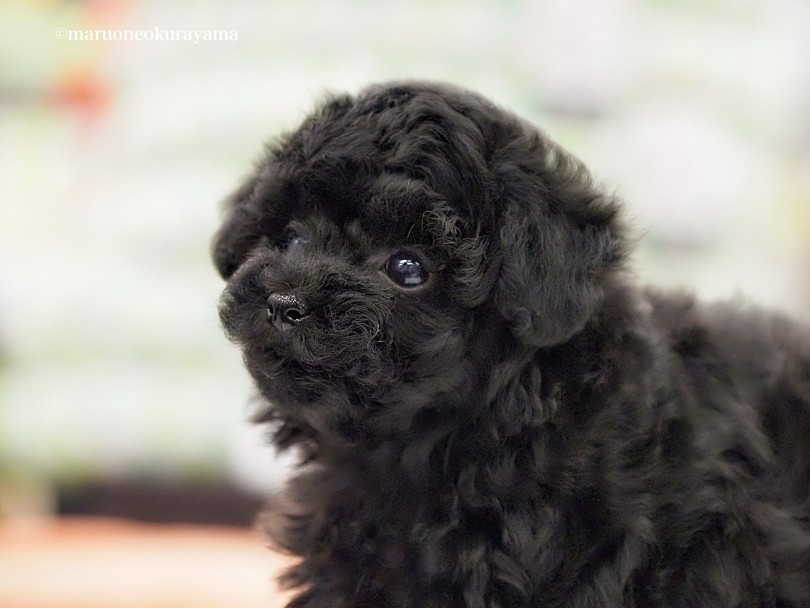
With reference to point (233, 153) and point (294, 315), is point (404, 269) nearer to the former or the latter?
point (294, 315)

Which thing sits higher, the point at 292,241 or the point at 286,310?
the point at 292,241

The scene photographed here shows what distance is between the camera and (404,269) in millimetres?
1366

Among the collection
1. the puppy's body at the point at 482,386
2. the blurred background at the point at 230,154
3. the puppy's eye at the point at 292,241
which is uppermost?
the blurred background at the point at 230,154

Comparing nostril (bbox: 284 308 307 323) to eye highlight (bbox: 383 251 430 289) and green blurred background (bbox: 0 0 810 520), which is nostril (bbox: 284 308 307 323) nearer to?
eye highlight (bbox: 383 251 430 289)

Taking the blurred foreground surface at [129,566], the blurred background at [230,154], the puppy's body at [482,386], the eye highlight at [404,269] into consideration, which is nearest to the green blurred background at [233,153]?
the blurred background at [230,154]

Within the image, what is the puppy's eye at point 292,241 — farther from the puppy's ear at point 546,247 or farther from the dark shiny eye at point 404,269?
the puppy's ear at point 546,247

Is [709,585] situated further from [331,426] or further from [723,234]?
[723,234]

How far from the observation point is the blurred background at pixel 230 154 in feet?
10.1

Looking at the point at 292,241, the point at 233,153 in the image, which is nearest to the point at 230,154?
the point at 233,153

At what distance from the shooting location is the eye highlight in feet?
4.48

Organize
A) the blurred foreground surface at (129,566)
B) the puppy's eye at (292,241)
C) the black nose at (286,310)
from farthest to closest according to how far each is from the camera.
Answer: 1. the blurred foreground surface at (129,566)
2. the puppy's eye at (292,241)
3. the black nose at (286,310)

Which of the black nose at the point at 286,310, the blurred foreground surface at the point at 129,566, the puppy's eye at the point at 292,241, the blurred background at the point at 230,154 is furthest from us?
the blurred background at the point at 230,154

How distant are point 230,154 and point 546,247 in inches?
79.2

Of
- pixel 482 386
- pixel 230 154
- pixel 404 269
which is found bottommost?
pixel 482 386
